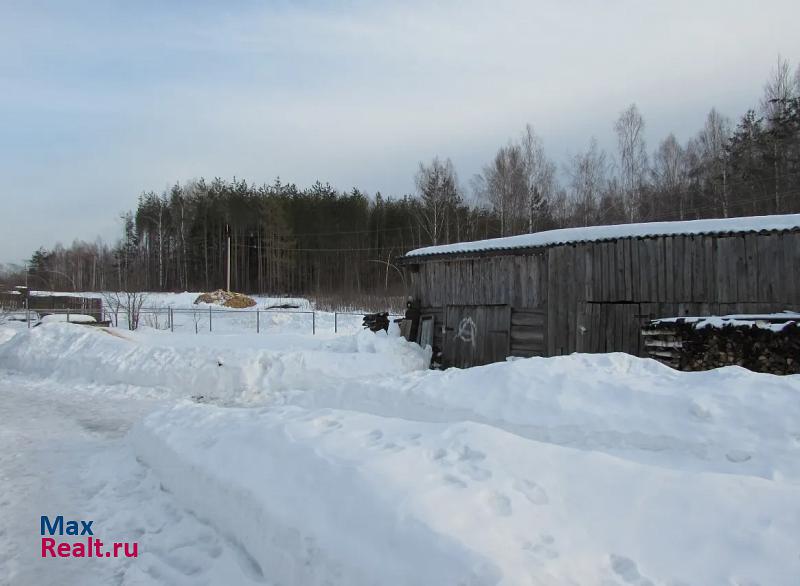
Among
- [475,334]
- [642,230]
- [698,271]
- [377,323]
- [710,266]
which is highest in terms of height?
[642,230]

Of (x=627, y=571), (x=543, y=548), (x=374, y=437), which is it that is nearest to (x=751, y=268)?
(x=374, y=437)

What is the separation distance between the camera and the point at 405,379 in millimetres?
9977

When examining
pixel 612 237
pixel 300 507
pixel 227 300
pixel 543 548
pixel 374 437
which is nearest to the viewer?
pixel 543 548

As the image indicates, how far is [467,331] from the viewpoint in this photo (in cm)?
1619

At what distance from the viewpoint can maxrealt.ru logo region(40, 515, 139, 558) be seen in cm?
449

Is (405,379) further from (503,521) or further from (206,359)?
(206,359)

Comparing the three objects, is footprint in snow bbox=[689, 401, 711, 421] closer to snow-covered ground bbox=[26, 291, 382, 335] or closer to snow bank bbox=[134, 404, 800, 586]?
snow bank bbox=[134, 404, 800, 586]

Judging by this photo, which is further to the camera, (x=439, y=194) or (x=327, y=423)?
(x=439, y=194)

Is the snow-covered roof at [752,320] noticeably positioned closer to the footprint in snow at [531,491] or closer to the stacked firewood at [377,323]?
the footprint in snow at [531,491]

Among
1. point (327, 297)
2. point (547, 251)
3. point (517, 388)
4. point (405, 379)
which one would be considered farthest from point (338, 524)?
point (327, 297)

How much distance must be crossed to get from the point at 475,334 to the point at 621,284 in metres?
4.50

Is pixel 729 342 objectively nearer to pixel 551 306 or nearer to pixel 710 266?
pixel 710 266

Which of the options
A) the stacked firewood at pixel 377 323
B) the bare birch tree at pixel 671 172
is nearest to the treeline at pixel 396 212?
the bare birch tree at pixel 671 172

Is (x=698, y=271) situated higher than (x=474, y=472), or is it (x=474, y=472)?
(x=698, y=271)
